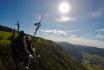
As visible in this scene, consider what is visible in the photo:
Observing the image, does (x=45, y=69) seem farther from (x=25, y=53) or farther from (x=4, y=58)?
(x=25, y=53)

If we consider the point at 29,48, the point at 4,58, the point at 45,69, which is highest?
the point at 29,48

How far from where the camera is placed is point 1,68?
17547 mm

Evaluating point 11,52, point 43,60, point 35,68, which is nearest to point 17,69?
Result: point 11,52

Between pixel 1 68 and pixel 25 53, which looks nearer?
pixel 25 53

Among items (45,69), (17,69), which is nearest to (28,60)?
(17,69)

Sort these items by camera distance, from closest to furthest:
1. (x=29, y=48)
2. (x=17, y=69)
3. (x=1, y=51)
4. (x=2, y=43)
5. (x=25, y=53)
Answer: (x=25, y=53)
(x=29, y=48)
(x=17, y=69)
(x=1, y=51)
(x=2, y=43)

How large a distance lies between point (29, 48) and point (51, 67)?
15.8 meters

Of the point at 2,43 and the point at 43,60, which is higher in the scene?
the point at 2,43

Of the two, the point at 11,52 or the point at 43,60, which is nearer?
the point at 11,52

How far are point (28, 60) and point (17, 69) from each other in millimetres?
7756

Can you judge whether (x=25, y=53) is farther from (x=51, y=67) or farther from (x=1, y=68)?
(x=51, y=67)

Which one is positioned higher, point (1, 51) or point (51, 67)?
point (1, 51)

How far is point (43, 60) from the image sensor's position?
3077 centimetres

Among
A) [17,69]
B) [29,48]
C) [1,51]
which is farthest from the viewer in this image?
[1,51]
